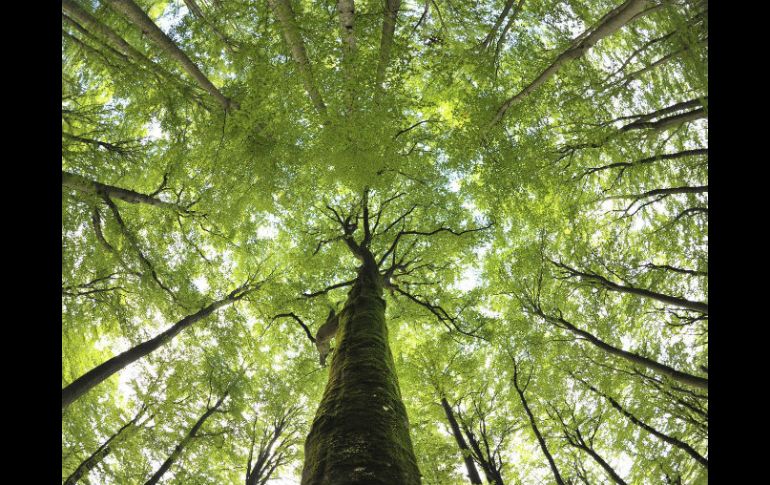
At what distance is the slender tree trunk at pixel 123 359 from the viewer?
15.5ft

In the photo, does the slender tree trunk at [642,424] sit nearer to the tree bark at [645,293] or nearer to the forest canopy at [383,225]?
the forest canopy at [383,225]

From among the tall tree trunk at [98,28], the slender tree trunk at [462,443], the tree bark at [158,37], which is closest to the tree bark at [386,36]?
the tree bark at [158,37]

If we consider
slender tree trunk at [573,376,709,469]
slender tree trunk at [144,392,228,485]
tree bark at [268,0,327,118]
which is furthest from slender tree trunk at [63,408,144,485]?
slender tree trunk at [573,376,709,469]

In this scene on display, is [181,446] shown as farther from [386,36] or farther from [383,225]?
[386,36]

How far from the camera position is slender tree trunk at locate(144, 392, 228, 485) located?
685 cm

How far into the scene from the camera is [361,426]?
2633 mm

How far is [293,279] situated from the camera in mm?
8602

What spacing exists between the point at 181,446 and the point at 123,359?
3121 millimetres

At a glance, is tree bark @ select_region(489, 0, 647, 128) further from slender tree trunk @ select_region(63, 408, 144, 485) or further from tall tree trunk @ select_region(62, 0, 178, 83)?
slender tree trunk @ select_region(63, 408, 144, 485)

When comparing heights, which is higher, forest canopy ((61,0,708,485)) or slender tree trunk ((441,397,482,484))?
forest canopy ((61,0,708,485))

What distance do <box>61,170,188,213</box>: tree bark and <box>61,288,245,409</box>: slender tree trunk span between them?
2.09m

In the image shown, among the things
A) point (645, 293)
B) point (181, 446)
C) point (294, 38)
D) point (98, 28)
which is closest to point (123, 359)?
point (181, 446)
